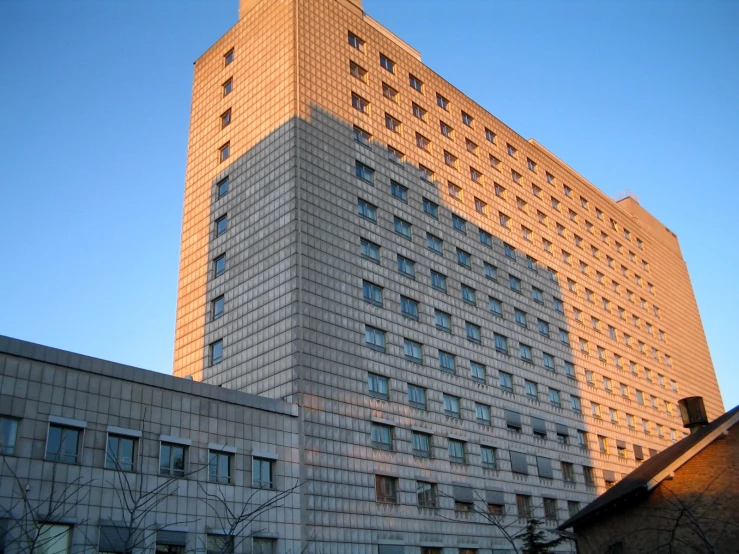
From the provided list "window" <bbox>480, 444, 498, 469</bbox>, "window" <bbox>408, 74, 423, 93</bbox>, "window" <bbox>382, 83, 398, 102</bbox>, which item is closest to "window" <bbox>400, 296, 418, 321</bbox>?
"window" <bbox>480, 444, 498, 469</bbox>

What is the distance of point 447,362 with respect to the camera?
58375 millimetres

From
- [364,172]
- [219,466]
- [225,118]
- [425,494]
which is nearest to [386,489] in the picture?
[425,494]

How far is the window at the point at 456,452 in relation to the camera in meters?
54.8

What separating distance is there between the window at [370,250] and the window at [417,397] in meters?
9.97

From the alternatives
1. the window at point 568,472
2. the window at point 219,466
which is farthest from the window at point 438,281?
the window at point 219,466

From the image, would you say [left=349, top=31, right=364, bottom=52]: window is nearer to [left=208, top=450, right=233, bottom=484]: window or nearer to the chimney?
[left=208, top=450, right=233, bottom=484]: window

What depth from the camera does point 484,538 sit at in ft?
178

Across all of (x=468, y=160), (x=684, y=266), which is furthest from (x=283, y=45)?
(x=684, y=266)

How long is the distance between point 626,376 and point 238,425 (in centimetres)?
5621

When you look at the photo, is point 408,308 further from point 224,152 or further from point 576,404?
point 576,404

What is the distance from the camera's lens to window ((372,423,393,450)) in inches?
1925

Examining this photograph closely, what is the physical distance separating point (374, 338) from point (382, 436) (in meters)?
7.03

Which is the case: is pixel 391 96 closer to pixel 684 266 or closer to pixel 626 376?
pixel 626 376

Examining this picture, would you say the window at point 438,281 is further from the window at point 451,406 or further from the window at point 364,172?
the window at point 364,172
